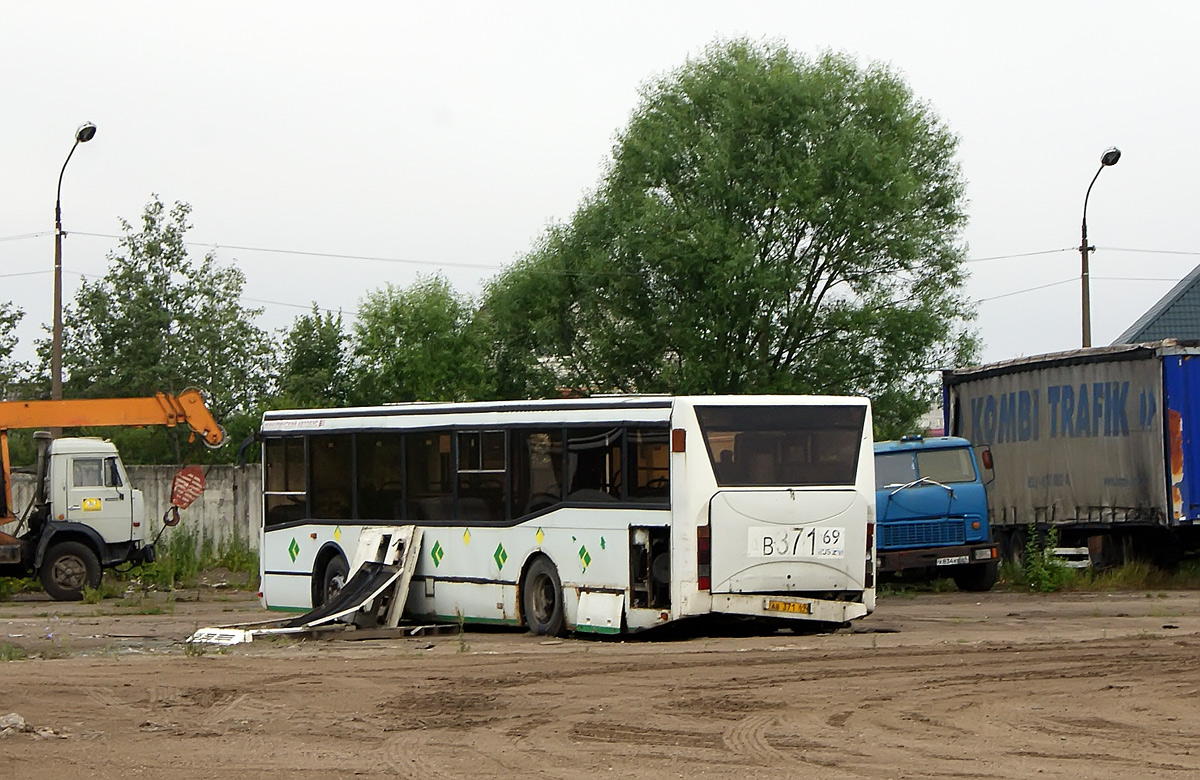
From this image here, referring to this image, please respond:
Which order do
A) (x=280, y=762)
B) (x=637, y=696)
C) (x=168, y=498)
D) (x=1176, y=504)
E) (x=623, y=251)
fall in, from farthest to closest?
(x=623, y=251) < (x=168, y=498) < (x=1176, y=504) < (x=637, y=696) < (x=280, y=762)

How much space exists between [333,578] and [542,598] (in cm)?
379

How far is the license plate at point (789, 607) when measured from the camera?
55.8 ft

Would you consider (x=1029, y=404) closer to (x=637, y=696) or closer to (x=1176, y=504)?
(x=1176, y=504)

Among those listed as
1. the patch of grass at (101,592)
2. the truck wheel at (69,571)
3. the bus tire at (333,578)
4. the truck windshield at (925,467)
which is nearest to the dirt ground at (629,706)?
the bus tire at (333,578)

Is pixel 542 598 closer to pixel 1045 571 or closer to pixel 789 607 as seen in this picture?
pixel 789 607

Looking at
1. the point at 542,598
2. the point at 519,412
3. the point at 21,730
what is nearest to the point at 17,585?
the point at 519,412

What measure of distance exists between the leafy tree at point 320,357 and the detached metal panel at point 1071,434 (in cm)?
3316

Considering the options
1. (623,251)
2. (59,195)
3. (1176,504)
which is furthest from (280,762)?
(623,251)

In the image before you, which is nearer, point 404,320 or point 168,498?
point 168,498

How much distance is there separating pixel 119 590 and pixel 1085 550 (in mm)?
15251

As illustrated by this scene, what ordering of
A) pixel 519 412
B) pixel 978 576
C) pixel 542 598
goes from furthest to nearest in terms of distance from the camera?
pixel 978 576, pixel 519 412, pixel 542 598

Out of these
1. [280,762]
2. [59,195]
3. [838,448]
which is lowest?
[280,762]

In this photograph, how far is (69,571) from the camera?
28062 millimetres

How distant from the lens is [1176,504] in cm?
2458
